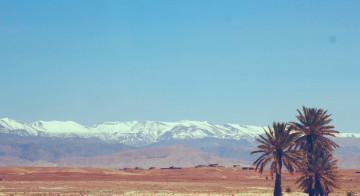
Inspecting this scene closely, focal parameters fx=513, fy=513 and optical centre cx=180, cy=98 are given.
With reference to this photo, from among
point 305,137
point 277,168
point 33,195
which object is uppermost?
point 305,137

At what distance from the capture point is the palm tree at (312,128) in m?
61.3

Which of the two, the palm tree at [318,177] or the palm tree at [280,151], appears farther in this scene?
the palm tree at [318,177]

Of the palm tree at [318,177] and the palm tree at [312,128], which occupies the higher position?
the palm tree at [312,128]

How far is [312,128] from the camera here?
61.2 m

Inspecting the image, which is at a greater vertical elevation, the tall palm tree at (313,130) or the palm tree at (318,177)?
the tall palm tree at (313,130)

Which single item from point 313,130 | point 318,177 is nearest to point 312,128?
point 313,130

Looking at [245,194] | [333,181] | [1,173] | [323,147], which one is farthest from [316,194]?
[1,173]

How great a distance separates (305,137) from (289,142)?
6531mm

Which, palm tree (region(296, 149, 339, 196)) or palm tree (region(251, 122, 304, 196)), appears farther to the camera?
palm tree (region(296, 149, 339, 196))

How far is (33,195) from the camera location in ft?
222

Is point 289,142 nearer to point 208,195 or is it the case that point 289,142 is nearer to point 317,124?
point 317,124

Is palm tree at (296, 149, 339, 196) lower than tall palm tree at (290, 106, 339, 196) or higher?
lower

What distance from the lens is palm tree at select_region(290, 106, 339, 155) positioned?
61266 millimetres

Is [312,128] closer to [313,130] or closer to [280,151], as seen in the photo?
[313,130]
